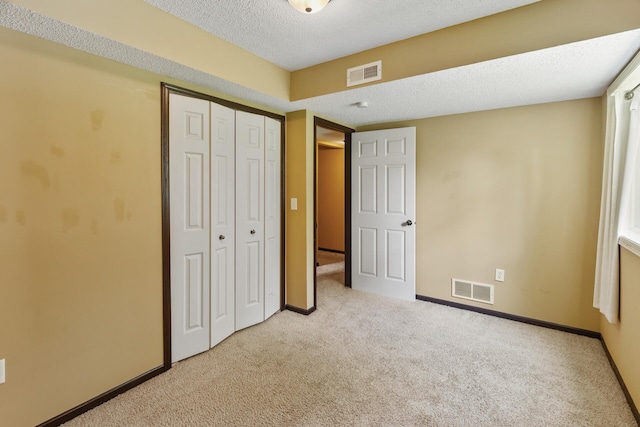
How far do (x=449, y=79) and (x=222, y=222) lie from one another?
2102 millimetres

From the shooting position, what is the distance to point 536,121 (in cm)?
274

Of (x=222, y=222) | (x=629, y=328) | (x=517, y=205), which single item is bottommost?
(x=629, y=328)

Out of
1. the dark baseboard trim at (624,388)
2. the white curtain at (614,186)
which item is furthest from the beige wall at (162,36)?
the dark baseboard trim at (624,388)

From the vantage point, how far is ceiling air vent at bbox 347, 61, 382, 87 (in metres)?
2.22

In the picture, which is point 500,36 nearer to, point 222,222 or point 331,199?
point 222,222

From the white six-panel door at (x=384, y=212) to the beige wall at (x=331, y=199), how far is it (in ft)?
7.44

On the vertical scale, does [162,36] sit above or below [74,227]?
above

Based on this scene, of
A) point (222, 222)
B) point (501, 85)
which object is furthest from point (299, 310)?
point (501, 85)

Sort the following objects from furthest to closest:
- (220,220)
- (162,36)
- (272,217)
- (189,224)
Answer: (272,217) < (220,220) < (189,224) < (162,36)

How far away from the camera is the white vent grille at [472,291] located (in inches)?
120

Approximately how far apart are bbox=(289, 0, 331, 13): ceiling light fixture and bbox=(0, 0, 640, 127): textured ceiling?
10 centimetres

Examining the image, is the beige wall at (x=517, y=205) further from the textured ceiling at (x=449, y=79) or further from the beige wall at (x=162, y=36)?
the beige wall at (x=162, y=36)

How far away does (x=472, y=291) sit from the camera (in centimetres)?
314

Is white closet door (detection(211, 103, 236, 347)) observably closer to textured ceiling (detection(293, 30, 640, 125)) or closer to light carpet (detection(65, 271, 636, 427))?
light carpet (detection(65, 271, 636, 427))
